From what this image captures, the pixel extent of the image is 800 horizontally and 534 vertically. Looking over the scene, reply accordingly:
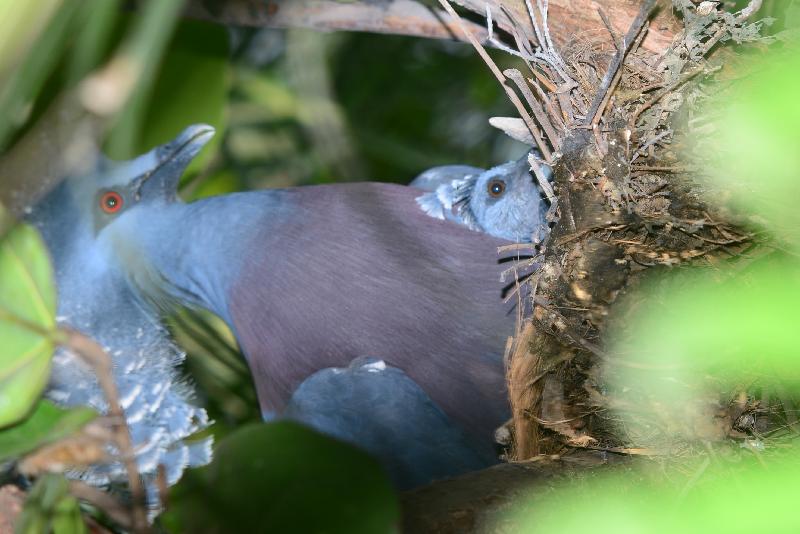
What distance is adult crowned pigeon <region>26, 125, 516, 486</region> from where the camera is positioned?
3.84 feet

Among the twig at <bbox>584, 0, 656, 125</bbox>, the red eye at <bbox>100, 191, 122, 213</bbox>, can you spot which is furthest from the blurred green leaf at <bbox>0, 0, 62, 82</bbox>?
the red eye at <bbox>100, 191, 122, 213</bbox>

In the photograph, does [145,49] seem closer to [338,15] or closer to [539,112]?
[539,112]

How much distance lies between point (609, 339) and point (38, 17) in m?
0.65

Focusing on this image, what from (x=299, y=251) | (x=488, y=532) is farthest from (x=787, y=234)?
(x=299, y=251)

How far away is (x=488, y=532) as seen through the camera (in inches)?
30.5

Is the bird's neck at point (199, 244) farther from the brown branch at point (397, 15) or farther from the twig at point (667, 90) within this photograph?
the twig at point (667, 90)

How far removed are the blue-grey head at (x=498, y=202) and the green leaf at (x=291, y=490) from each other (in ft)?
1.70

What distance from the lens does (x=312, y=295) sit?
1.24 meters

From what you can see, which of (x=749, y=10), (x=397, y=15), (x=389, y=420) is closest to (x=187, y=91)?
(x=397, y=15)

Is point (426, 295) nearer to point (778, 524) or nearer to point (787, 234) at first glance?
point (787, 234)

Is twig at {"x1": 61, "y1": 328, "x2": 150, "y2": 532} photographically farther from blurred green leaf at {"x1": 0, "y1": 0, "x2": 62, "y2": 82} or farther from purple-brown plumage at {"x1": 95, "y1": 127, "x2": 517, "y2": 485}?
purple-brown plumage at {"x1": 95, "y1": 127, "x2": 517, "y2": 485}

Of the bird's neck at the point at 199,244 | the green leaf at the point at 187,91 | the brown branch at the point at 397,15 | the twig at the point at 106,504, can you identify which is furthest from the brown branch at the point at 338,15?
the twig at the point at 106,504

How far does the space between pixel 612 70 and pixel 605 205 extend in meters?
0.15

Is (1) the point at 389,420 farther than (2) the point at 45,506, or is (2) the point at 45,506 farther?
(1) the point at 389,420
